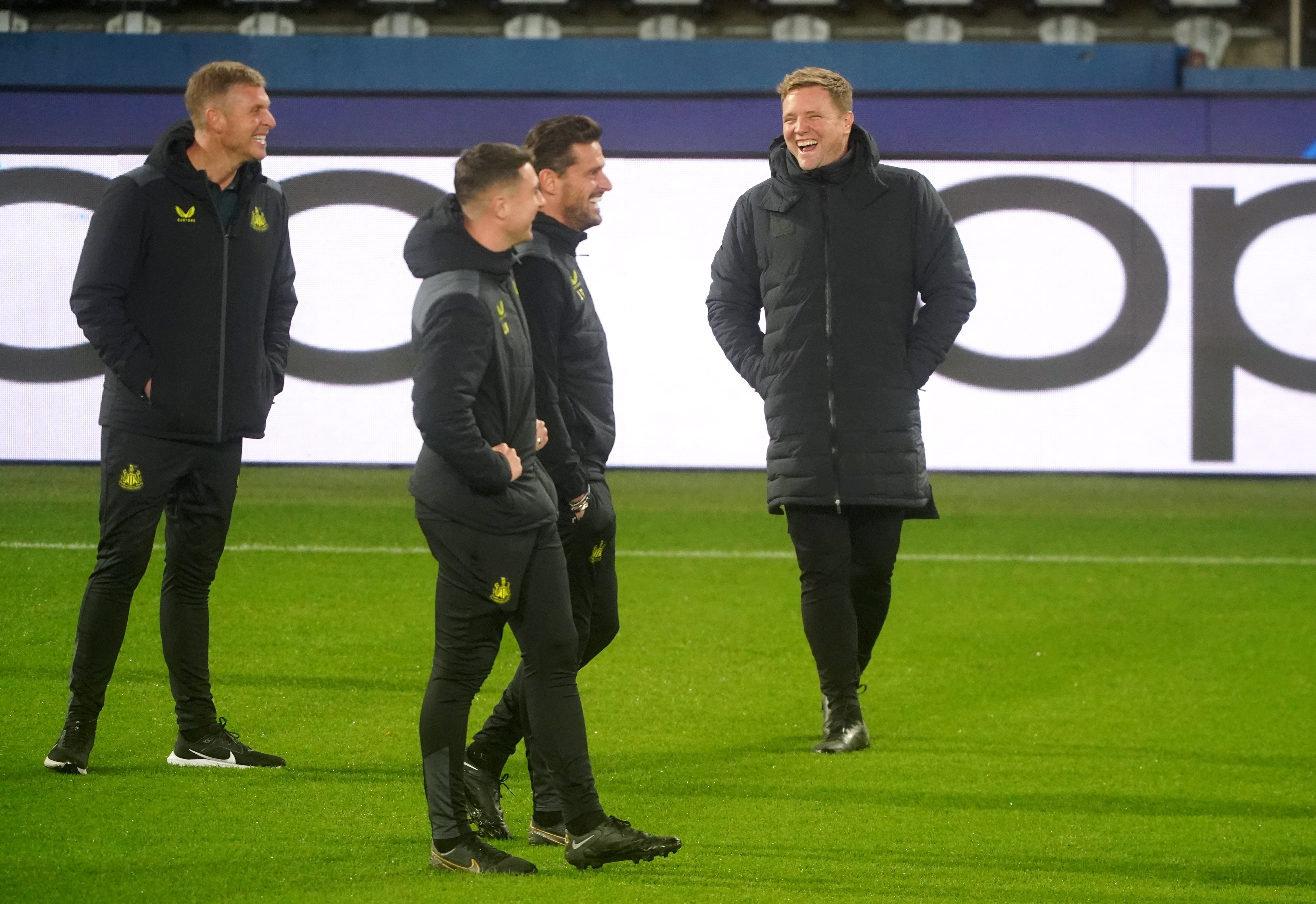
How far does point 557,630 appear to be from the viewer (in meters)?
3.20

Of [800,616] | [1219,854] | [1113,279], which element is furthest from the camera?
[1113,279]

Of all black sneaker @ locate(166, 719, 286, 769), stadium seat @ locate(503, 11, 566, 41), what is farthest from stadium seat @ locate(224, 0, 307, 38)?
black sneaker @ locate(166, 719, 286, 769)

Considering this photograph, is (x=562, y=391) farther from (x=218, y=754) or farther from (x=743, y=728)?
(x=743, y=728)

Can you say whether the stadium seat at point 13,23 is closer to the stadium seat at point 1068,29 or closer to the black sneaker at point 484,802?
the stadium seat at point 1068,29

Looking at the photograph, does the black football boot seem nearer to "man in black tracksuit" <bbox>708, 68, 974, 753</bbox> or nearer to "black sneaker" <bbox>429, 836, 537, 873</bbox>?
"man in black tracksuit" <bbox>708, 68, 974, 753</bbox>

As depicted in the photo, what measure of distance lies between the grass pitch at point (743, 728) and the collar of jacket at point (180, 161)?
140 cm

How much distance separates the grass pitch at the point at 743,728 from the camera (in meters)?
3.26

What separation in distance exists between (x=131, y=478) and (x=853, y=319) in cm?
189

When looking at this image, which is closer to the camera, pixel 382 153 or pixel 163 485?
pixel 163 485

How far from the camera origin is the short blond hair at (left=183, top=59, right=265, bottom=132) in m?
3.86

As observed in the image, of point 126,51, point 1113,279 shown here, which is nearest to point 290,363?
point 126,51

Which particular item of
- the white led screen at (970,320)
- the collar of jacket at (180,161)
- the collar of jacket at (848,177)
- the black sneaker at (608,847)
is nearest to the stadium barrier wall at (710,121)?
the white led screen at (970,320)

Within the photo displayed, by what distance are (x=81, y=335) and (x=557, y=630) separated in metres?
6.73

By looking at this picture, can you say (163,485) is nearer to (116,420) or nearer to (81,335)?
(116,420)
